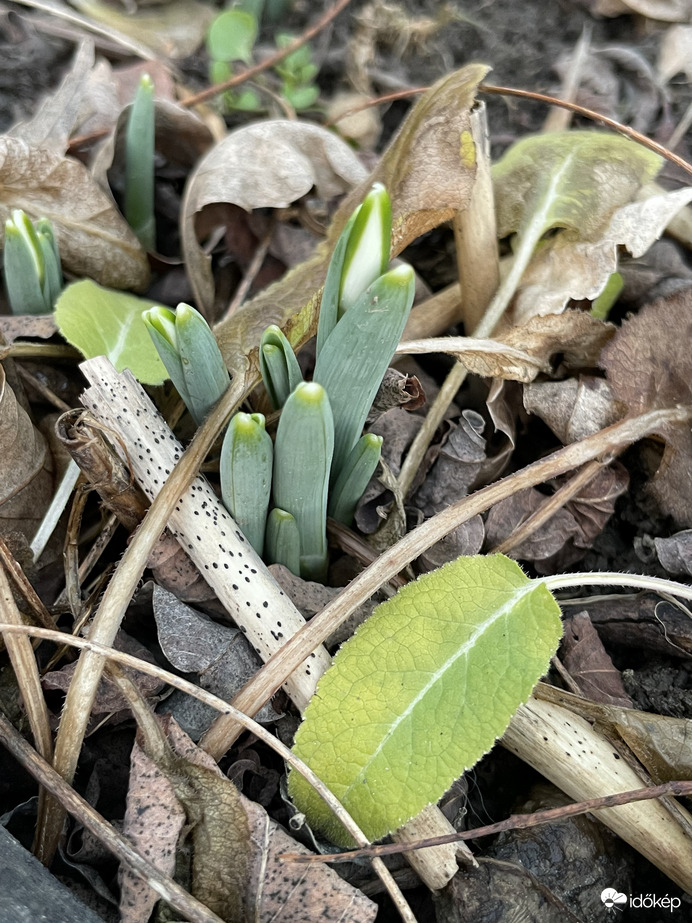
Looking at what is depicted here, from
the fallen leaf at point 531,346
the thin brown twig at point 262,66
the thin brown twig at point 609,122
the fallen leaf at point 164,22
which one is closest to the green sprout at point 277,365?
the fallen leaf at point 531,346

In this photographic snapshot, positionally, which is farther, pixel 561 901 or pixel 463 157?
pixel 463 157

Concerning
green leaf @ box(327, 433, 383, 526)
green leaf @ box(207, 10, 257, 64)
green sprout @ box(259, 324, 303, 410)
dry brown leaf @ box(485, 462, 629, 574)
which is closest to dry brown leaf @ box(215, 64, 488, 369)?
green sprout @ box(259, 324, 303, 410)

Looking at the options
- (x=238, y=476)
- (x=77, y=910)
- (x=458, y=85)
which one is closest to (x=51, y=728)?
(x=77, y=910)

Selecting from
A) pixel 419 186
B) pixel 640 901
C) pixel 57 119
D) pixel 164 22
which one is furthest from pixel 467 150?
pixel 164 22

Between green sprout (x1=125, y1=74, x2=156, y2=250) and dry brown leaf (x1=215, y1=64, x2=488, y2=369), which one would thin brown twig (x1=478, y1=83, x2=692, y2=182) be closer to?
dry brown leaf (x1=215, y1=64, x2=488, y2=369)

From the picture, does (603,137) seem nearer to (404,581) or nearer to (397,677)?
(404,581)

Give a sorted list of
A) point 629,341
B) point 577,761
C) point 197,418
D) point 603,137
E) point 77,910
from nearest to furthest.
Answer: point 77,910, point 577,761, point 197,418, point 629,341, point 603,137
